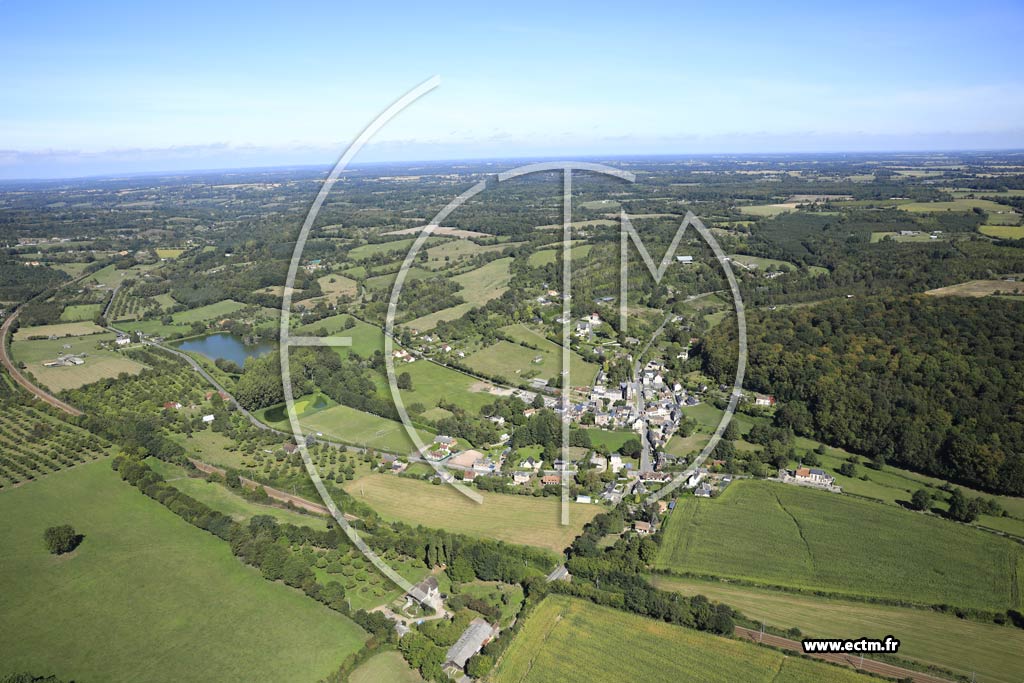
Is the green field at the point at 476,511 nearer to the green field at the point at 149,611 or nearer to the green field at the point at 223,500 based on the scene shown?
the green field at the point at 223,500

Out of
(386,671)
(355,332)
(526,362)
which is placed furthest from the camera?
(355,332)

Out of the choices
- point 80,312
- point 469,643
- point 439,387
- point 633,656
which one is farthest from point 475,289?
point 633,656

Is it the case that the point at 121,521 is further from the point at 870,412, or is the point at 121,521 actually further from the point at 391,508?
the point at 870,412

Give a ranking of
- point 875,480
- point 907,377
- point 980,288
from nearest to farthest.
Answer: point 875,480 < point 907,377 < point 980,288

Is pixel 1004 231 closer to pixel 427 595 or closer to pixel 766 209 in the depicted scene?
pixel 766 209

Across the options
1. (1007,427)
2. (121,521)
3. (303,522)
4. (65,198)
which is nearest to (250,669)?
(303,522)
